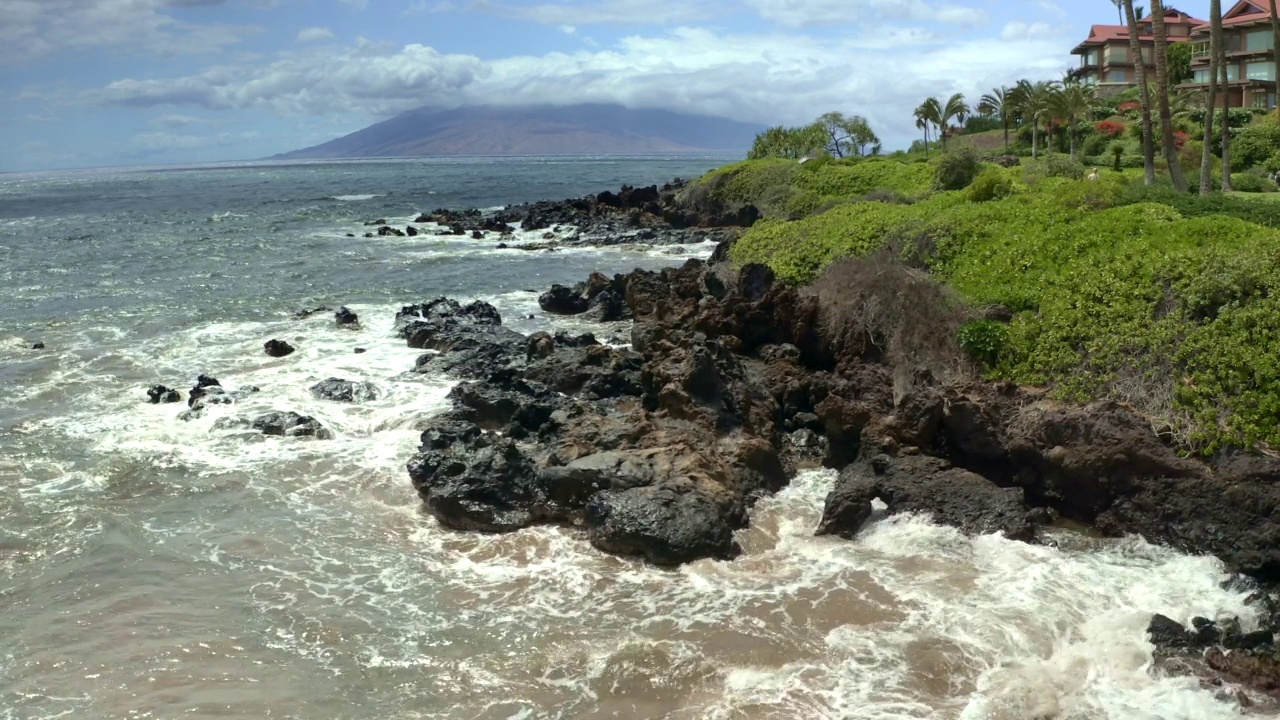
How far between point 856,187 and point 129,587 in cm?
4168

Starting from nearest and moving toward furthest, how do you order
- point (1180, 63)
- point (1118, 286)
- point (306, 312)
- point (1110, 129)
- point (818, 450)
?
point (818, 450) < point (1118, 286) < point (306, 312) < point (1110, 129) < point (1180, 63)

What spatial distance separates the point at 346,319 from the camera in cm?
2969

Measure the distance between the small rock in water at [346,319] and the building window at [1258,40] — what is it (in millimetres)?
61686

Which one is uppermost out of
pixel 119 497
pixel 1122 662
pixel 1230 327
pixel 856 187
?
pixel 856 187

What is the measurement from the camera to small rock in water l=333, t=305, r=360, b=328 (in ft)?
96.4

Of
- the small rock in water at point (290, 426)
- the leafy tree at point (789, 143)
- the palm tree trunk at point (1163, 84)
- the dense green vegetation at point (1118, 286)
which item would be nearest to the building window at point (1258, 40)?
the leafy tree at point (789, 143)

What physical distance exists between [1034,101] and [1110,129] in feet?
16.2

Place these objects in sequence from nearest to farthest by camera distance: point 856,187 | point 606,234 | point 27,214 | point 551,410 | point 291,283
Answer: point 551,410 < point 291,283 < point 856,187 < point 606,234 < point 27,214

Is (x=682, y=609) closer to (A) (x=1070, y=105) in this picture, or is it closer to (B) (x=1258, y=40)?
(A) (x=1070, y=105)

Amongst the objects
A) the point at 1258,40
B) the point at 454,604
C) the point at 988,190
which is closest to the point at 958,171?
the point at 988,190

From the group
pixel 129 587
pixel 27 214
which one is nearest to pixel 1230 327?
pixel 129 587

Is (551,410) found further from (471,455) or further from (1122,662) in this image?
(1122,662)

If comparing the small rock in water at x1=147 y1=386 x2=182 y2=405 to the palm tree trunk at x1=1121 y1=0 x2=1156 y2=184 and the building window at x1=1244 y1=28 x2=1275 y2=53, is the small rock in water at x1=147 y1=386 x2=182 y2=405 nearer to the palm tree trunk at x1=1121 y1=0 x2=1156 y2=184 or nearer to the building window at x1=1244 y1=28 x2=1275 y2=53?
the palm tree trunk at x1=1121 y1=0 x2=1156 y2=184

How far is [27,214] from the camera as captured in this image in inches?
3445
